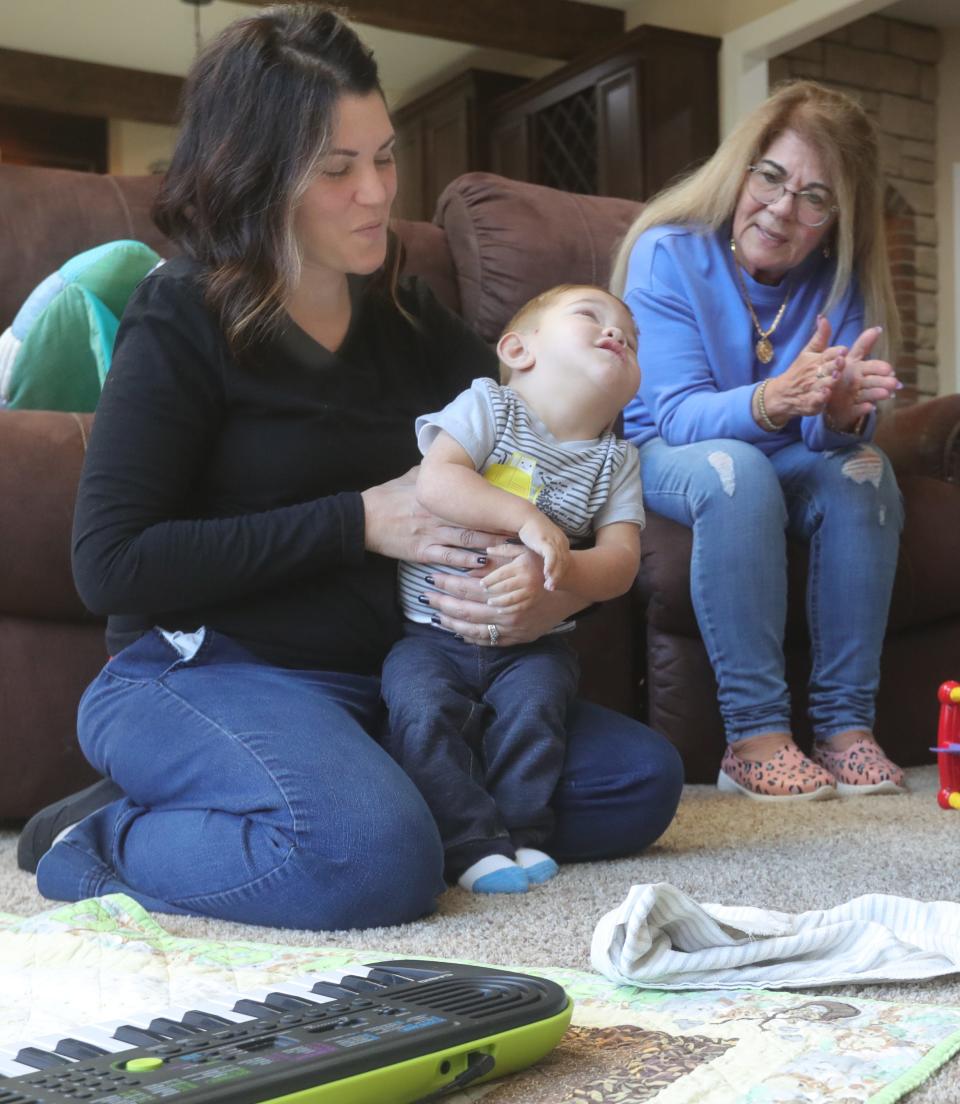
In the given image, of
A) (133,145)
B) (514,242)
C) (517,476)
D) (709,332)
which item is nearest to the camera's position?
(517,476)

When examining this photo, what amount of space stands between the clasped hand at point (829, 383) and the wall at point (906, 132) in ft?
13.3

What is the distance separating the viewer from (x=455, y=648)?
4.64 ft

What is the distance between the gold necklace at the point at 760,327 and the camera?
85.0 inches

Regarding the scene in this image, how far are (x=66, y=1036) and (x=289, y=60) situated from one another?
96 centimetres

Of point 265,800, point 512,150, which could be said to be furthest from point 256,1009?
point 512,150

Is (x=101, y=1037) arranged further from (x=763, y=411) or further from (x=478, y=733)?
(x=763, y=411)

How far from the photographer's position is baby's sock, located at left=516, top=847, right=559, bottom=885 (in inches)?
53.3

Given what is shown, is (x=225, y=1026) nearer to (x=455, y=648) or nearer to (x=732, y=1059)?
(x=732, y=1059)

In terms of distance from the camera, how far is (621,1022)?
0.85 meters

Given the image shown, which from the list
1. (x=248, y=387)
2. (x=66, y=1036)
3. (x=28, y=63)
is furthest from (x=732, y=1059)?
(x=28, y=63)

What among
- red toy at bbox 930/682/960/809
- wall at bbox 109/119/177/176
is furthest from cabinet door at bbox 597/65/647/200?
red toy at bbox 930/682/960/809

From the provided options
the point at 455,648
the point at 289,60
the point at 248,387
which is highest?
the point at 289,60

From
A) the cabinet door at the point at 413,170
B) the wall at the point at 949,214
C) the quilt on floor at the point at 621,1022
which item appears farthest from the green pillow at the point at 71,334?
the cabinet door at the point at 413,170

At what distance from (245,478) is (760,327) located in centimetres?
109
